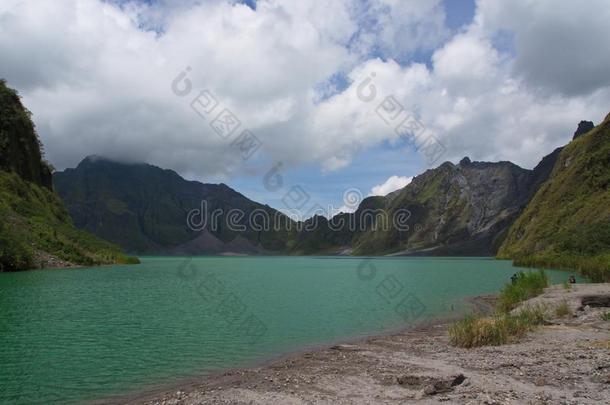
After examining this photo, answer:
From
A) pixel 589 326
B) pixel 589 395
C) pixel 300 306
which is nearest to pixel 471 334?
pixel 589 326

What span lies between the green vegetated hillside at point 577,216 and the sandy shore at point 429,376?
80133 millimetres

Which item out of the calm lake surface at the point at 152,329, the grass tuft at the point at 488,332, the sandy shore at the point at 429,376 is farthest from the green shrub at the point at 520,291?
the grass tuft at the point at 488,332

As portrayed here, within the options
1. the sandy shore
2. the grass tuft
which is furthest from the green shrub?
the grass tuft

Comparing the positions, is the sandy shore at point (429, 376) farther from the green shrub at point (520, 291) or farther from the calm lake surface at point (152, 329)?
the green shrub at point (520, 291)

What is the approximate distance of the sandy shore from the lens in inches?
648

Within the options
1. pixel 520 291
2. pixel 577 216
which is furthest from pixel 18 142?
pixel 577 216

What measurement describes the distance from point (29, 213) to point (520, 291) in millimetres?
123528

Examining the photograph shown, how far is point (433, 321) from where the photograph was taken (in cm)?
4147

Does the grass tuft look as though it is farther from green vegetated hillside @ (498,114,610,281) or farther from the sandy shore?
green vegetated hillside @ (498,114,610,281)

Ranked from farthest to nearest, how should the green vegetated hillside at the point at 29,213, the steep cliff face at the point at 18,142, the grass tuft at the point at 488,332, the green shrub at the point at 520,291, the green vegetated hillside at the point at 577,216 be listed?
1. the steep cliff face at the point at 18,142
2. the green vegetated hillside at the point at 577,216
3. the green vegetated hillside at the point at 29,213
4. the green shrub at the point at 520,291
5. the grass tuft at the point at 488,332

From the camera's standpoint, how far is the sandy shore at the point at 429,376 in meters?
16.5

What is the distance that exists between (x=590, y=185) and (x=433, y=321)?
510 ft

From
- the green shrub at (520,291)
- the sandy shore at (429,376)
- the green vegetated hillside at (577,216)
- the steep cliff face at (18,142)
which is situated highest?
the steep cliff face at (18,142)

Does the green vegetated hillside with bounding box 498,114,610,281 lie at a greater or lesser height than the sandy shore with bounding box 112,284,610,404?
greater
